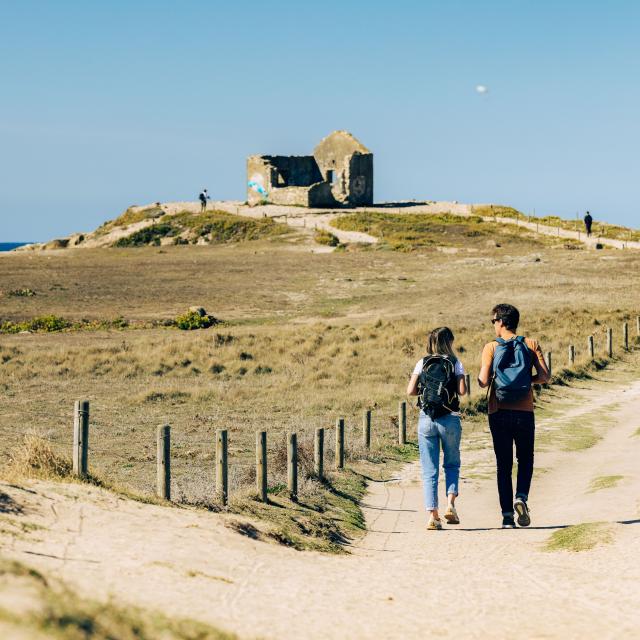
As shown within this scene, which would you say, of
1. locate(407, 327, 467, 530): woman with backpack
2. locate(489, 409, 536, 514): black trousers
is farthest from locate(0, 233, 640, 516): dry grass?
locate(489, 409, 536, 514): black trousers

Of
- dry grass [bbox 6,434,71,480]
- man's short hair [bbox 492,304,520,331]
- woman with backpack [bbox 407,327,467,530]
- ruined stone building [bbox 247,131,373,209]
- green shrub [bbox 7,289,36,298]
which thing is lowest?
dry grass [bbox 6,434,71,480]

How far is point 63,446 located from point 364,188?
7087cm

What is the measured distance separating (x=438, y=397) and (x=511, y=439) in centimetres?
90

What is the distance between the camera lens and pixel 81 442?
1226cm

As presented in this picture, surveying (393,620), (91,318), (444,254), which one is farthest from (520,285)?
(393,620)

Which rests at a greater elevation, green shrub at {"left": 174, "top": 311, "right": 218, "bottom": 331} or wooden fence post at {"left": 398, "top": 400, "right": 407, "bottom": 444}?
green shrub at {"left": 174, "top": 311, "right": 218, "bottom": 331}

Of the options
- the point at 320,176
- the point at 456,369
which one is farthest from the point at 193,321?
the point at 320,176

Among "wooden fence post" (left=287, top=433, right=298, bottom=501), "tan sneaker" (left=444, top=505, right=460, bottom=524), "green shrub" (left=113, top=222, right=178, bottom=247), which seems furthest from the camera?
"green shrub" (left=113, top=222, right=178, bottom=247)

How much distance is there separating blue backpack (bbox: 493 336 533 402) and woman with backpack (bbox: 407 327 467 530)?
0.37m

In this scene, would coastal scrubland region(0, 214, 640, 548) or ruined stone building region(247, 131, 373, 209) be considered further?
ruined stone building region(247, 131, 373, 209)

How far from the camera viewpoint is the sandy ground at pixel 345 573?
7.55 metres

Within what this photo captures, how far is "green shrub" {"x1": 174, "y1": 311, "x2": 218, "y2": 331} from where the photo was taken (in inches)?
1656

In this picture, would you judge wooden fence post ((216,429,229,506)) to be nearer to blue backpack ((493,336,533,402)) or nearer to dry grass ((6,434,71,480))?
dry grass ((6,434,71,480))

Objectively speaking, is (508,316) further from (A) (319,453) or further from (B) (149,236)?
(B) (149,236)
